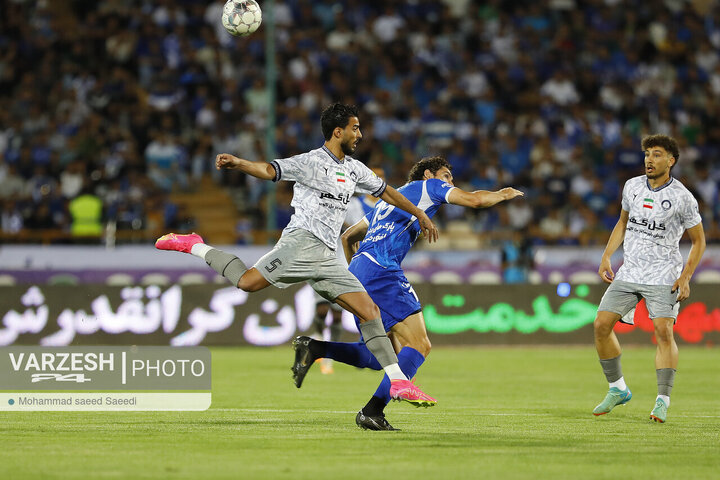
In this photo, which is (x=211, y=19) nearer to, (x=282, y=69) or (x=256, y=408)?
(x=282, y=69)

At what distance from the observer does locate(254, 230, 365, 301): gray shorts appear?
8.76 metres

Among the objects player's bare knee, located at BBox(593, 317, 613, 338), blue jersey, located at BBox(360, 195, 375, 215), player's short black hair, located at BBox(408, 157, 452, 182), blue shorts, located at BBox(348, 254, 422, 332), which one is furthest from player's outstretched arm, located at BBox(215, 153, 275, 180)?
blue jersey, located at BBox(360, 195, 375, 215)

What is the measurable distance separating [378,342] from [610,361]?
2.54m

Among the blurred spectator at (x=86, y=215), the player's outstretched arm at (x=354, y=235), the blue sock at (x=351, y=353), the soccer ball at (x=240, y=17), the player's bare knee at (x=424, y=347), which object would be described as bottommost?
the blue sock at (x=351, y=353)

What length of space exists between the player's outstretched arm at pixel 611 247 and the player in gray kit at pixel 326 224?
81.2 inches

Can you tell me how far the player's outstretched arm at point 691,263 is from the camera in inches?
386

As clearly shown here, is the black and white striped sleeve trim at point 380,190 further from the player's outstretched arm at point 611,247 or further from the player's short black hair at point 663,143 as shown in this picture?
the player's short black hair at point 663,143

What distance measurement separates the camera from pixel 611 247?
10305 mm

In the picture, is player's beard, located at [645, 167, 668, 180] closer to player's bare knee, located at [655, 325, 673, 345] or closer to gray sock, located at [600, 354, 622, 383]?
player's bare knee, located at [655, 325, 673, 345]

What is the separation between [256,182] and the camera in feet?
78.2

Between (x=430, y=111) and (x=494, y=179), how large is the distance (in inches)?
96.9

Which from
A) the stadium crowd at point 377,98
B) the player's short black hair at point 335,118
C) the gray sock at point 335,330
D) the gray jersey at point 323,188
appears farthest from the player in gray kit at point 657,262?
the stadium crowd at point 377,98

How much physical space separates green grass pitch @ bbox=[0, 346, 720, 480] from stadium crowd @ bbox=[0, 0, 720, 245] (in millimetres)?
10399

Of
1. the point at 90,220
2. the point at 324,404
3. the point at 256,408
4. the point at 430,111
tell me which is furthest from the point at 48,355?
the point at 430,111
